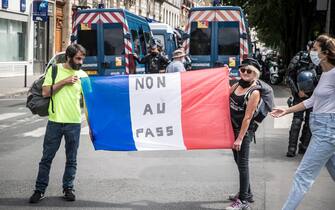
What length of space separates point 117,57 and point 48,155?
1152 centimetres

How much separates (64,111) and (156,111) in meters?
0.98

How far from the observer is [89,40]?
57.9 feet

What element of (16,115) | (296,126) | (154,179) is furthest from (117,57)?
(154,179)

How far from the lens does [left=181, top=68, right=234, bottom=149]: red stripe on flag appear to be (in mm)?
6137

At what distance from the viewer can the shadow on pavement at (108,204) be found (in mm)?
6086

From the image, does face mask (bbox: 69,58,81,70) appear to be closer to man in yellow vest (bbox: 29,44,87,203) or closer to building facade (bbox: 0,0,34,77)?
man in yellow vest (bbox: 29,44,87,203)

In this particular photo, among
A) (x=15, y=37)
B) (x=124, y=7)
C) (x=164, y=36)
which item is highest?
(x=124, y=7)

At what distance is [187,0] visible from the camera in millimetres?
93812

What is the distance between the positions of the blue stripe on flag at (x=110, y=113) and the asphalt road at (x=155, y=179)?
642 mm

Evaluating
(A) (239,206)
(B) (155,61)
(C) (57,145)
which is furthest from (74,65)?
(B) (155,61)

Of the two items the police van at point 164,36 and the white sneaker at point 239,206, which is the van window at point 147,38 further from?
the white sneaker at point 239,206

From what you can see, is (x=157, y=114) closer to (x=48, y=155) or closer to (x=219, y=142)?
(x=219, y=142)

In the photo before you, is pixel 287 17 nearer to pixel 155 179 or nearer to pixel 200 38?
pixel 200 38

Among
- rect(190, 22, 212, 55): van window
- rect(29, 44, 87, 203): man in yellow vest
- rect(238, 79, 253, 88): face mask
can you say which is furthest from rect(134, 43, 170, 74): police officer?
rect(238, 79, 253, 88): face mask
